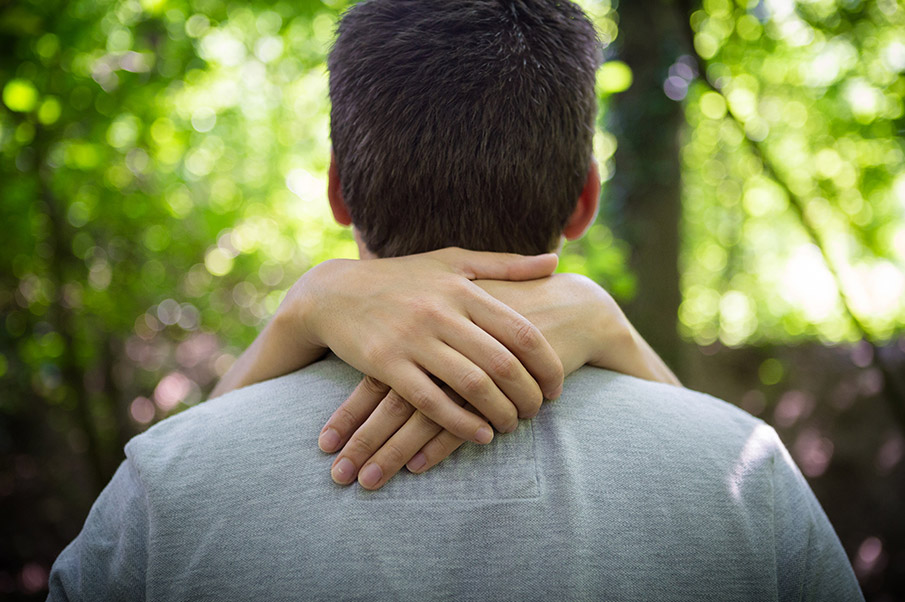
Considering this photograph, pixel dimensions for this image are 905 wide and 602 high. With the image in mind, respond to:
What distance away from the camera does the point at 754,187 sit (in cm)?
1203

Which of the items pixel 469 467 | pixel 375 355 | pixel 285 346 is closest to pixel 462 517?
pixel 469 467

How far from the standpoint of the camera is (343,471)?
0.98m

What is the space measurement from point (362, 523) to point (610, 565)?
0.44 m

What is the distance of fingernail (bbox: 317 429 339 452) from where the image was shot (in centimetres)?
103

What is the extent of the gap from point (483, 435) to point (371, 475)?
0.68 feet

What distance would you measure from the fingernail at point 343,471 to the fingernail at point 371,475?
25 millimetres

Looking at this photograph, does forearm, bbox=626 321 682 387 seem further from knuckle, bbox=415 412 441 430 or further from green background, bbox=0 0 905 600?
green background, bbox=0 0 905 600

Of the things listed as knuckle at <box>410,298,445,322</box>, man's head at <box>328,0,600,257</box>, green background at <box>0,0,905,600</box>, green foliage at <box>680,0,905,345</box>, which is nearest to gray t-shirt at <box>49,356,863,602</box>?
knuckle at <box>410,298,445,322</box>

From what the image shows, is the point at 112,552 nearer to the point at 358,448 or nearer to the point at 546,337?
the point at 358,448

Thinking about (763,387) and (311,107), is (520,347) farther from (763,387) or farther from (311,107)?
(311,107)

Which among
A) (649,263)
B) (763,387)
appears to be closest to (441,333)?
(649,263)

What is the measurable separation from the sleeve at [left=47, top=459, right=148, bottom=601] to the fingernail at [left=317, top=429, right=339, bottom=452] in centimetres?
33

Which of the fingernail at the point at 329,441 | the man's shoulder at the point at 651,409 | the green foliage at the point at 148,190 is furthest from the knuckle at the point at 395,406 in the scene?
the green foliage at the point at 148,190

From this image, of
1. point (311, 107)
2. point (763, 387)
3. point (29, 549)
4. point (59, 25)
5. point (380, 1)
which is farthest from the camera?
point (311, 107)
